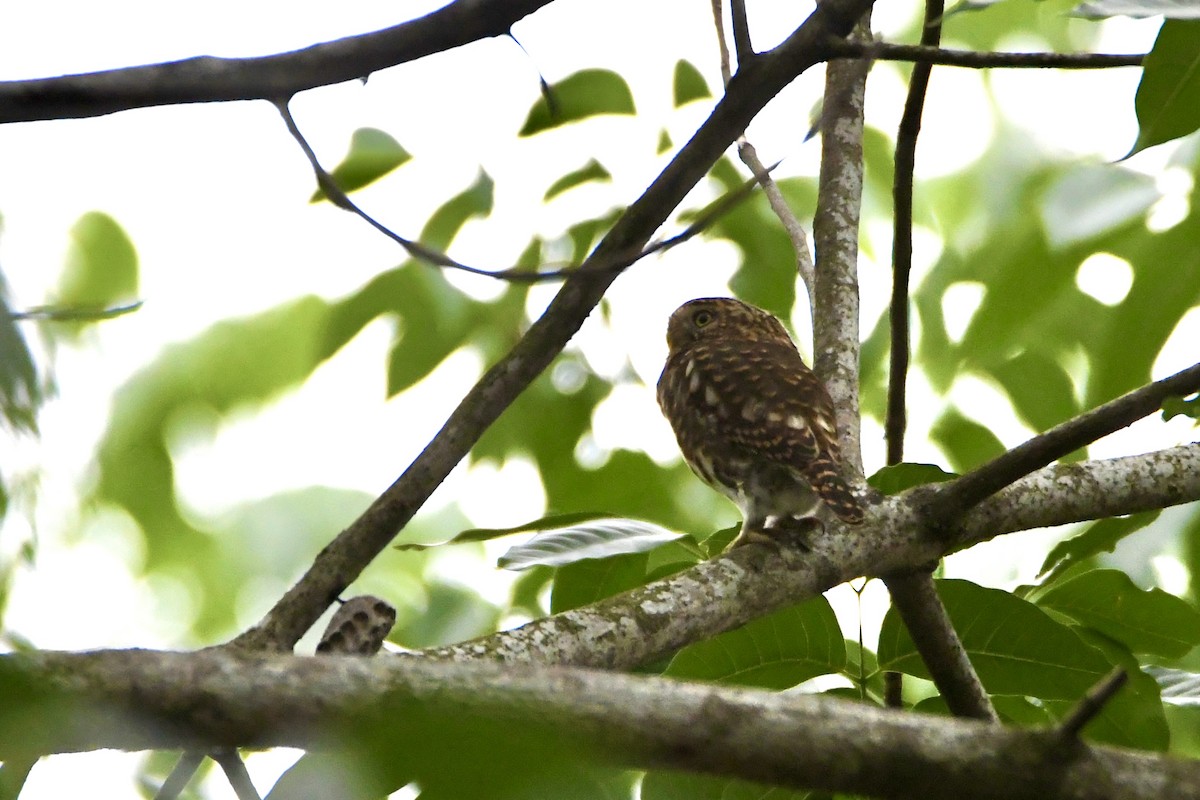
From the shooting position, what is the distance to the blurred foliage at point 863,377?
7.30ft

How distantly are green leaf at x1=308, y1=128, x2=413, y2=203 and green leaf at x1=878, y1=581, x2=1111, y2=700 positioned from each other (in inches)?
52.3

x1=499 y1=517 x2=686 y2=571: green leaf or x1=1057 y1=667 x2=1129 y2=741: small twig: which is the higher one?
x1=499 y1=517 x2=686 y2=571: green leaf

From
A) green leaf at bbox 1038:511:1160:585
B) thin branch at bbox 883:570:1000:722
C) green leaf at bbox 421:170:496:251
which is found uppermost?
green leaf at bbox 421:170:496:251

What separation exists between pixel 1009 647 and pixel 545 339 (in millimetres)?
1055

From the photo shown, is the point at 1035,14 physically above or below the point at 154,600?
above

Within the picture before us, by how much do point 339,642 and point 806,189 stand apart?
219cm

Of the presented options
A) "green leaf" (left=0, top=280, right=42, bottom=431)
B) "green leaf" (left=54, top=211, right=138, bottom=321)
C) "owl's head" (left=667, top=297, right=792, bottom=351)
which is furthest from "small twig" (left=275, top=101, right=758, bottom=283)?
"owl's head" (left=667, top=297, right=792, bottom=351)

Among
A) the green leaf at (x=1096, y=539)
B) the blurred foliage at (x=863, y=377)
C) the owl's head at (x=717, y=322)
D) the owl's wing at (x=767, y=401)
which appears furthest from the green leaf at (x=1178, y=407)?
the owl's head at (x=717, y=322)

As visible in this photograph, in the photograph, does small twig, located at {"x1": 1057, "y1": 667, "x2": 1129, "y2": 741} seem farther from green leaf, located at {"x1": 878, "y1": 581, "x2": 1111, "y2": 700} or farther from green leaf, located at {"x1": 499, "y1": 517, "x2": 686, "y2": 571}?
green leaf, located at {"x1": 878, "y1": 581, "x2": 1111, "y2": 700}

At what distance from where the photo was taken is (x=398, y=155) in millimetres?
2482

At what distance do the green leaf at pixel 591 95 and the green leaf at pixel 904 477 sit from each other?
37.1 inches

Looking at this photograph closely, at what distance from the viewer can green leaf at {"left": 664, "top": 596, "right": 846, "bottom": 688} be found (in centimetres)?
225

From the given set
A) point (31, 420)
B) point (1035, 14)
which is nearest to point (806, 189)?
point (1035, 14)

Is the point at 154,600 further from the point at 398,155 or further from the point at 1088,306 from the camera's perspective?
the point at 1088,306
